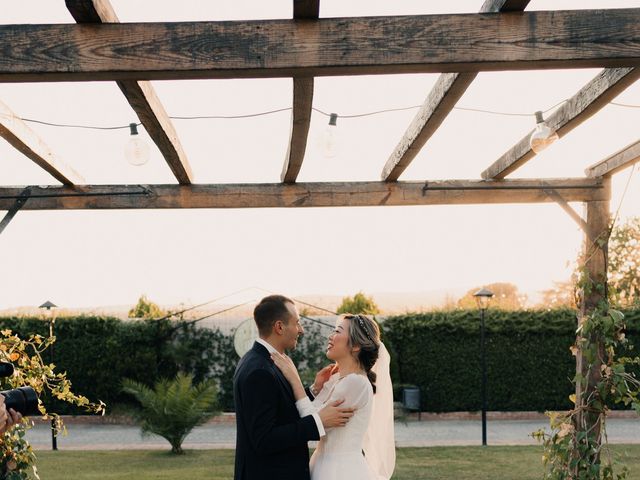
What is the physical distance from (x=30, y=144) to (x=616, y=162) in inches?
155

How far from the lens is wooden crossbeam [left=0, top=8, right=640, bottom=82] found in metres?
3.01

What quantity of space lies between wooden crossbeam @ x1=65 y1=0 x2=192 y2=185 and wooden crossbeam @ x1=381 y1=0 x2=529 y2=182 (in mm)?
1375

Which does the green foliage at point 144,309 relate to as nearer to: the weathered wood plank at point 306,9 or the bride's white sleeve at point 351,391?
the bride's white sleeve at point 351,391

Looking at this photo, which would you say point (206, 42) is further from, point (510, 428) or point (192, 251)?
point (192, 251)

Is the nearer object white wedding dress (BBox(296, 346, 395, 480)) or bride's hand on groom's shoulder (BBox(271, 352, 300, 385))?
bride's hand on groom's shoulder (BBox(271, 352, 300, 385))

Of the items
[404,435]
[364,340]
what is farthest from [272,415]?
[404,435]

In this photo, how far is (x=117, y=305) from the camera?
50938mm

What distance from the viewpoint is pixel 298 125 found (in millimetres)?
4473

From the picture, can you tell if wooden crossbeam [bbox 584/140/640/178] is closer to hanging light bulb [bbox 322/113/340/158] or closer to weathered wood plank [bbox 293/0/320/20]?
hanging light bulb [bbox 322/113/340/158]

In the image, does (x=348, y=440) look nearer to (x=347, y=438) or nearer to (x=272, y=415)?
(x=347, y=438)

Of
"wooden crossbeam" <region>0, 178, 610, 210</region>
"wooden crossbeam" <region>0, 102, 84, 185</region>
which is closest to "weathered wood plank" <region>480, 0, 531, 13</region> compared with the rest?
"wooden crossbeam" <region>0, 102, 84, 185</region>

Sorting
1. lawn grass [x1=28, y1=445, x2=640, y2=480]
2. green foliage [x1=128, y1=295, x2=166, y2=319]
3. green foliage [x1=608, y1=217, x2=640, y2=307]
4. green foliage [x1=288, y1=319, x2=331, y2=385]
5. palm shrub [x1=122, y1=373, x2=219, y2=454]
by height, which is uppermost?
green foliage [x1=608, y1=217, x2=640, y2=307]

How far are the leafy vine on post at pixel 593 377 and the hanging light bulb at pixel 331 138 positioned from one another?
7.55 ft

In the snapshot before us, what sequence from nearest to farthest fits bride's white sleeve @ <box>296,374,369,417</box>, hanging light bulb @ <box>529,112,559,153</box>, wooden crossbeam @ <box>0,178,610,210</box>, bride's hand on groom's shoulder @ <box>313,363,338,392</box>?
bride's white sleeve @ <box>296,374,369,417</box>
bride's hand on groom's shoulder @ <box>313,363,338,392</box>
hanging light bulb @ <box>529,112,559,153</box>
wooden crossbeam @ <box>0,178,610,210</box>
